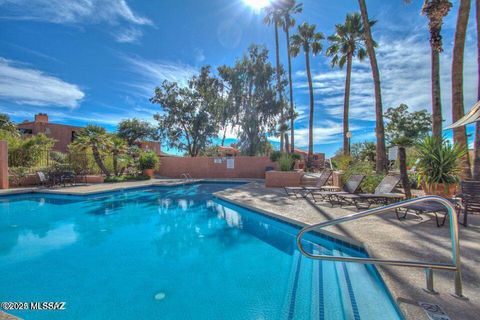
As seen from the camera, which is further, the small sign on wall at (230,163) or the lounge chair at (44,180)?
the small sign on wall at (230,163)

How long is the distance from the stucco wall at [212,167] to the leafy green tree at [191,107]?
481 cm

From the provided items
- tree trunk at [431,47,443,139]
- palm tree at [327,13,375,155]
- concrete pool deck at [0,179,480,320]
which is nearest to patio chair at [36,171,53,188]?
concrete pool deck at [0,179,480,320]

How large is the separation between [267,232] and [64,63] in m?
18.1

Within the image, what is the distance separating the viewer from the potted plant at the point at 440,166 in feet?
18.7

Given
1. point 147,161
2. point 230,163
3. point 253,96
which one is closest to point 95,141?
point 147,161

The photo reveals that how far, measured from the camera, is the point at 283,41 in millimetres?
22219

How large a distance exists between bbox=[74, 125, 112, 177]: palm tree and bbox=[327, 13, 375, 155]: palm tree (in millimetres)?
16260

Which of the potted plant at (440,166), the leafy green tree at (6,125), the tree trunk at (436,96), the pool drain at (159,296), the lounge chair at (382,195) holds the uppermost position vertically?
the leafy green tree at (6,125)

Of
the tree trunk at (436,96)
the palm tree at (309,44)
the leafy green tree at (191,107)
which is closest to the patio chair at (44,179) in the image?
the leafy green tree at (191,107)

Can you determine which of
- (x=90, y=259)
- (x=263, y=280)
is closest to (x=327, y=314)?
(x=263, y=280)

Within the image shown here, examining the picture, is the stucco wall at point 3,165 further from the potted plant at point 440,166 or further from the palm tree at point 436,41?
the palm tree at point 436,41

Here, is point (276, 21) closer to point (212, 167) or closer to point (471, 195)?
point (212, 167)

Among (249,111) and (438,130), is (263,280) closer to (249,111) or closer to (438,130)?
(438,130)

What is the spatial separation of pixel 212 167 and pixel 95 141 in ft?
27.8
